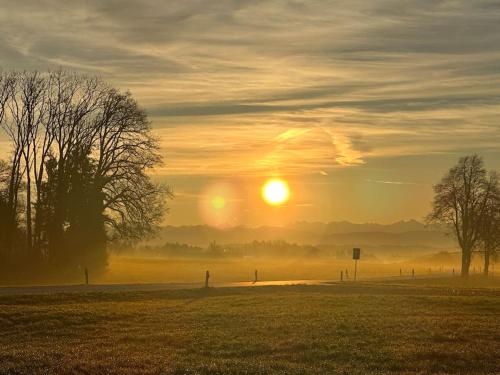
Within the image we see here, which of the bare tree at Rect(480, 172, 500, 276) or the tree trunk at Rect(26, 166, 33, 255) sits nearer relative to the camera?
the tree trunk at Rect(26, 166, 33, 255)

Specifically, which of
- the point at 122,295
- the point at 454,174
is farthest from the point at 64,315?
the point at 454,174

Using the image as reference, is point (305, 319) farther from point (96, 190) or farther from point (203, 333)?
point (96, 190)

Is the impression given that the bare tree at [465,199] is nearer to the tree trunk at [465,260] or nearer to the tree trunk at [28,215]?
the tree trunk at [465,260]

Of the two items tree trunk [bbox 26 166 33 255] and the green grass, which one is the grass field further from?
the green grass

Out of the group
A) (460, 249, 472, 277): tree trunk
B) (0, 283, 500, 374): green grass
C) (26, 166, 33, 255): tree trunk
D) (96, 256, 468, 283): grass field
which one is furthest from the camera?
(460, 249, 472, 277): tree trunk

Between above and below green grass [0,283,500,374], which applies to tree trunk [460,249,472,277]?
above

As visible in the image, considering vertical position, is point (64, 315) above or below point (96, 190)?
below

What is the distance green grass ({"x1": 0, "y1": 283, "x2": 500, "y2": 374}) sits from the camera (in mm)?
20203

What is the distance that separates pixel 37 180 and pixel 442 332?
45875 millimetres

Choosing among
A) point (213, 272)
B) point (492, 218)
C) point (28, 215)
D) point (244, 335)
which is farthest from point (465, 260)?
point (244, 335)

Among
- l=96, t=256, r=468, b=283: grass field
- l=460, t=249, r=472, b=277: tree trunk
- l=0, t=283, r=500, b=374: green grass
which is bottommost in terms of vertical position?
l=96, t=256, r=468, b=283: grass field

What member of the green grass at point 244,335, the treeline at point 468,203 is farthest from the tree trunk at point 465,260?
the green grass at point 244,335

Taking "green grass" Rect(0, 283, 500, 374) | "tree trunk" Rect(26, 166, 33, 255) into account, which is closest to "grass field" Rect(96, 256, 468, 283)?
"tree trunk" Rect(26, 166, 33, 255)

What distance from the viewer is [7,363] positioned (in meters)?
19.1
